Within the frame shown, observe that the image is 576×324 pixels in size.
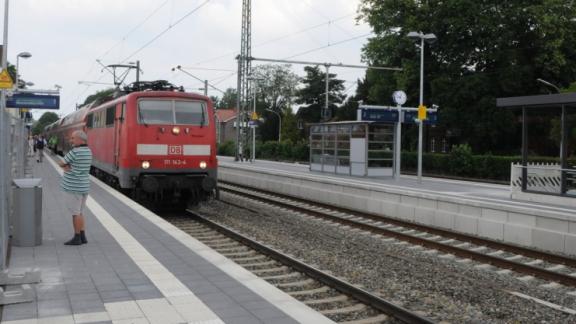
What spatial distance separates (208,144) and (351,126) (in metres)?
11.4

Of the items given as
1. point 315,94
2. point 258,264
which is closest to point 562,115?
point 258,264

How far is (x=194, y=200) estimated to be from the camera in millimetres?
14688

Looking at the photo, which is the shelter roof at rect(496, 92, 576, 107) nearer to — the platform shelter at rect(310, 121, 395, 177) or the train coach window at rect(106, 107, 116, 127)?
the platform shelter at rect(310, 121, 395, 177)

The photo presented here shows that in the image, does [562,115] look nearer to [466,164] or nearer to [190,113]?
[190,113]

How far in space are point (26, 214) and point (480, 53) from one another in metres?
35.7

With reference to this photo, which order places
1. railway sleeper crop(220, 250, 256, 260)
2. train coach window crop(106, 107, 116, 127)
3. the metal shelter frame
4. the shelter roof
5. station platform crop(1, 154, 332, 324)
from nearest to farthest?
station platform crop(1, 154, 332, 324) < railway sleeper crop(220, 250, 256, 260) < the shelter roof < the metal shelter frame < train coach window crop(106, 107, 116, 127)

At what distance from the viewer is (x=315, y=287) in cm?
755

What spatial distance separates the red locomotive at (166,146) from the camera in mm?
13852

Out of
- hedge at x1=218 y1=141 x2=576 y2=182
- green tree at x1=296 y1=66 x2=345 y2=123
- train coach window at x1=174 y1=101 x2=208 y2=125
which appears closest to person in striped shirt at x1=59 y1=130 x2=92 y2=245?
train coach window at x1=174 y1=101 x2=208 y2=125

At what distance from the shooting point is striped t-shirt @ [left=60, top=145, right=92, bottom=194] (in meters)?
8.34

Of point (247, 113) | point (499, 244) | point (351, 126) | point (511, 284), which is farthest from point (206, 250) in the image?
point (247, 113)

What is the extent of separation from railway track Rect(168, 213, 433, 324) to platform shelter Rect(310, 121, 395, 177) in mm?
13881

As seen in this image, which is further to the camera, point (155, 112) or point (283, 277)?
point (155, 112)

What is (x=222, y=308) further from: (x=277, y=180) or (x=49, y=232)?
(x=277, y=180)
